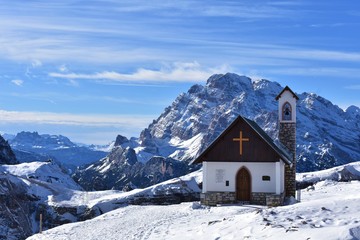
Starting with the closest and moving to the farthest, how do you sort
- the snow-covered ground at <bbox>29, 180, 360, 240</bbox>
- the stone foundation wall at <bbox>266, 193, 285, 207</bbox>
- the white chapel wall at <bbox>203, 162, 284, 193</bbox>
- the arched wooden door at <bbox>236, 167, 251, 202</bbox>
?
the snow-covered ground at <bbox>29, 180, 360, 240</bbox> → the stone foundation wall at <bbox>266, 193, 285, 207</bbox> → the white chapel wall at <bbox>203, 162, 284, 193</bbox> → the arched wooden door at <bbox>236, 167, 251, 202</bbox>

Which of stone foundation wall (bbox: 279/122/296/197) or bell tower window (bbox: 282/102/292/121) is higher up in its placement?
bell tower window (bbox: 282/102/292/121)

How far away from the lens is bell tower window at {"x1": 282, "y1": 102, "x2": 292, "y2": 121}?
48.6 meters

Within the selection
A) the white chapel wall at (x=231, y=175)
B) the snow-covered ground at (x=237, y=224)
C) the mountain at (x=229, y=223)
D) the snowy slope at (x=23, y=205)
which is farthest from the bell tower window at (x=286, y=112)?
the snowy slope at (x=23, y=205)

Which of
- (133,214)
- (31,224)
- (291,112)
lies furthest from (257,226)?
(31,224)

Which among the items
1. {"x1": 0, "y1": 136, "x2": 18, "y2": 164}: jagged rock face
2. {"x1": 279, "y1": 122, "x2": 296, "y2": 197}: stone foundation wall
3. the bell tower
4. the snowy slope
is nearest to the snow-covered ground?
{"x1": 279, "y1": 122, "x2": 296, "y2": 197}: stone foundation wall

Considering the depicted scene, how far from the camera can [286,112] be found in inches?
1913

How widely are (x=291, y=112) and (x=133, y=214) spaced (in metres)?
17.2

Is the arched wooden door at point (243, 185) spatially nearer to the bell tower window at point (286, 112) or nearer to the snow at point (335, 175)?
the bell tower window at point (286, 112)

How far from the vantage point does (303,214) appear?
26.0 m

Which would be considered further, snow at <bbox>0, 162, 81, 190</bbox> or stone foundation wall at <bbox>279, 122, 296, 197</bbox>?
snow at <bbox>0, 162, 81, 190</bbox>

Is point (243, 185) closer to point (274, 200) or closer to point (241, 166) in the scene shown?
point (241, 166)

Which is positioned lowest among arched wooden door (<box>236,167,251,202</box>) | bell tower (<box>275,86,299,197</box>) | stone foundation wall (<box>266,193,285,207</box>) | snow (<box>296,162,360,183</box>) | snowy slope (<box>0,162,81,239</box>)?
snowy slope (<box>0,162,81,239</box>)

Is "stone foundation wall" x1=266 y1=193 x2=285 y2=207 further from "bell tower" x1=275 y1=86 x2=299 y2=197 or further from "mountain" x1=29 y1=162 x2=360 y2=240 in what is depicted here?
"bell tower" x1=275 y1=86 x2=299 y2=197

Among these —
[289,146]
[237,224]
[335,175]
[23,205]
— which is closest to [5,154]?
[23,205]
